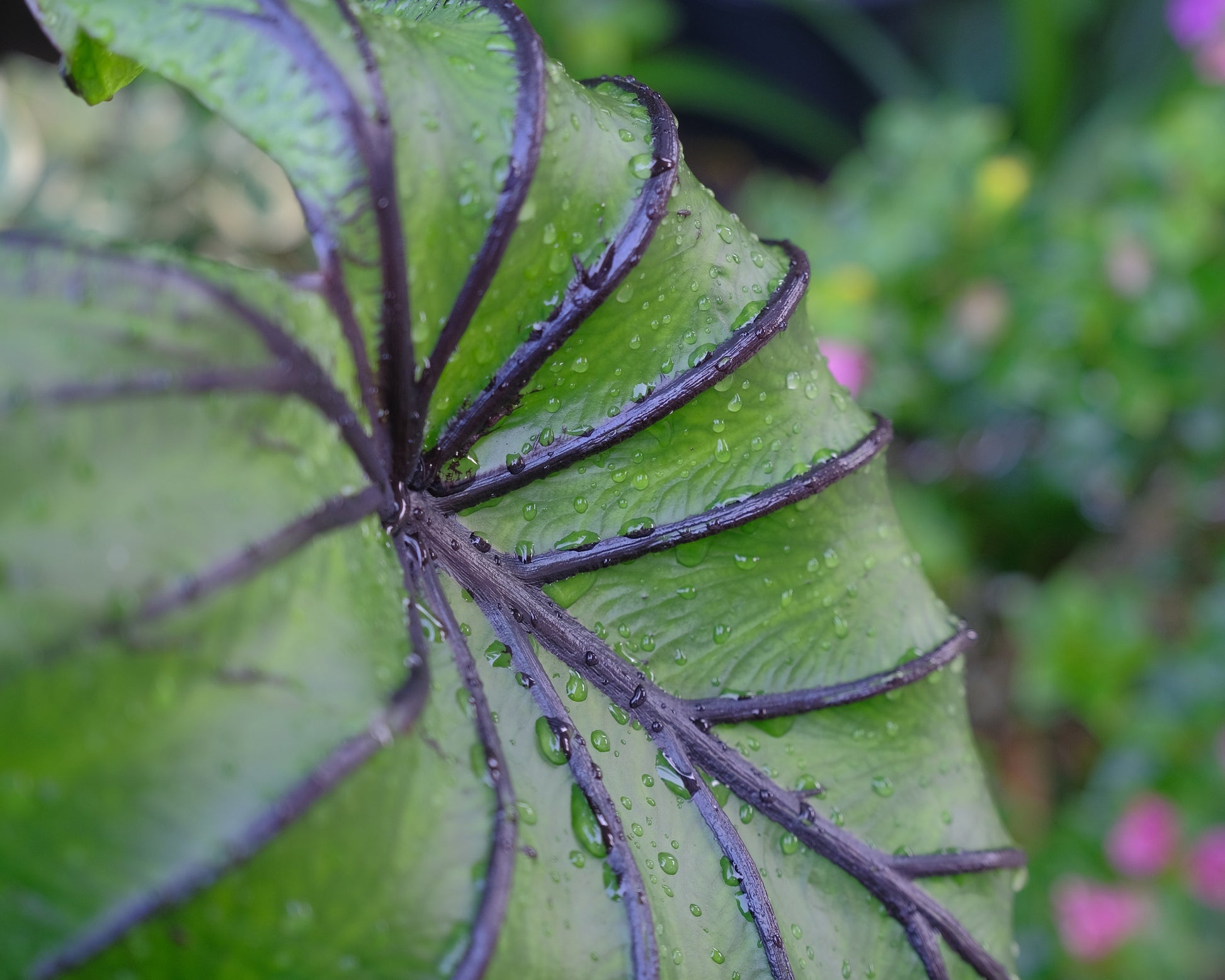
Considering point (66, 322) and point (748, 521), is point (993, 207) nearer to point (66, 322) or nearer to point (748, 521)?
point (748, 521)

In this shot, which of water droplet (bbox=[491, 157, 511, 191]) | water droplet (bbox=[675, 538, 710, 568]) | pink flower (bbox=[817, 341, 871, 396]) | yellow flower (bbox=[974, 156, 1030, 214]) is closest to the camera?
water droplet (bbox=[491, 157, 511, 191])

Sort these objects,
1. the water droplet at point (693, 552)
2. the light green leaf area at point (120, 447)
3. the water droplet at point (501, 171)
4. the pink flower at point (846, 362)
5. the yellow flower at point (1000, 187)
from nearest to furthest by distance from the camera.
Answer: the light green leaf area at point (120, 447)
the water droplet at point (501, 171)
the water droplet at point (693, 552)
the pink flower at point (846, 362)
the yellow flower at point (1000, 187)

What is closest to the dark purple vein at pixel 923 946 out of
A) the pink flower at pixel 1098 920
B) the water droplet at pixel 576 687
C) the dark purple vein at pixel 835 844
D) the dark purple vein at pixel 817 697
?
the dark purple vein at pixel 835 844

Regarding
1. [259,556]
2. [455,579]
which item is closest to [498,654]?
[455,579]

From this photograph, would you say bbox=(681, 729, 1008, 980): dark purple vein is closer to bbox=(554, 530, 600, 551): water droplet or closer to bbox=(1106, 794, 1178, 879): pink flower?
bbox=(554, 530, 600, 551): water droplet

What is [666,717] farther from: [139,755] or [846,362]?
[846,362]

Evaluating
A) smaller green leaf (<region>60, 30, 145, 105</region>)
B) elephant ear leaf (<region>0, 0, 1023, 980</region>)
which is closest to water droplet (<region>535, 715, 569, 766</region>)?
elephant ear leaf (<region>0, 0, 1023, 980</region>)

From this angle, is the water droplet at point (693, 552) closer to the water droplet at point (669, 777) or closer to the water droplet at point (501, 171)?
the water droplet at point (669, 777)

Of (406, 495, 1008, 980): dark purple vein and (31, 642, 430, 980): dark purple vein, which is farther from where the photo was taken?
(406, 495, 1008, 980): dark purple vein

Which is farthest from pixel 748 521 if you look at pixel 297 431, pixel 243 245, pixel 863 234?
pixel 243 245
